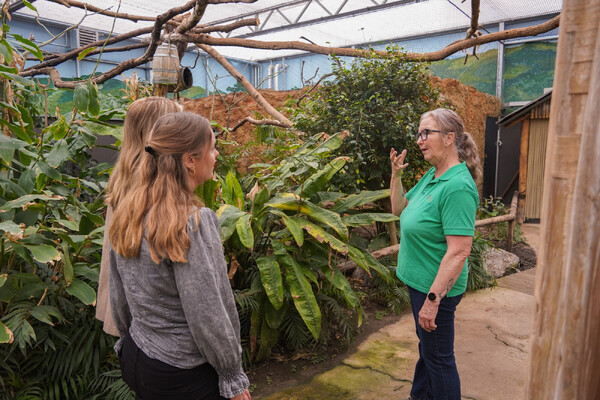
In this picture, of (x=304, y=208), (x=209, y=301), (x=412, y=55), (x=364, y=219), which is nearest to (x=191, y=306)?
(x=209, y=301)

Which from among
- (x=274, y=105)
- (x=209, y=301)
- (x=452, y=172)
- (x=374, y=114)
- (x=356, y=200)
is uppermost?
(x=274, y=105)

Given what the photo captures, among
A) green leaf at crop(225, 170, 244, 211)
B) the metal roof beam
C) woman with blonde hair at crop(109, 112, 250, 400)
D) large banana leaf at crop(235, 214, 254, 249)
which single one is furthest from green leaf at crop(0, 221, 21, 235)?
the metal roof beam

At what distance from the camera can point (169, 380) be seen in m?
1.41

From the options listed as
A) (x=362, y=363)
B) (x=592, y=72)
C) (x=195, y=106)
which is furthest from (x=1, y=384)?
(x=195, y=106)

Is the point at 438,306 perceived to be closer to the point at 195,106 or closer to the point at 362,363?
the point at 362,363

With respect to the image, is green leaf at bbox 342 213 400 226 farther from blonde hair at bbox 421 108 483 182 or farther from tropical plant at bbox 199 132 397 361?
blonde hair at bbox 421 108 483 182

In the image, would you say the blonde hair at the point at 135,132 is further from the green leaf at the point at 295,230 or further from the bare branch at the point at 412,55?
the bare branch at the point at 412,55

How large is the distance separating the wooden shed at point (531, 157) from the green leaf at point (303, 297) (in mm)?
5867

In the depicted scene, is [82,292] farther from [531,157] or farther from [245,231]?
[531,157]

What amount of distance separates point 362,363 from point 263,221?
1.26 metres

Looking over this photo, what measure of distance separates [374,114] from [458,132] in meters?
2.35

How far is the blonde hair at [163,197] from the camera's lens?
4.25ft

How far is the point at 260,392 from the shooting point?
2914mm

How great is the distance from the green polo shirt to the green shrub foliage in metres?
2.16
